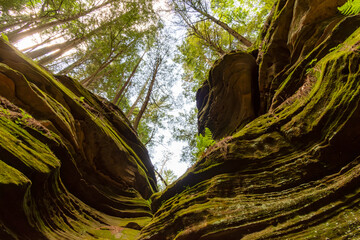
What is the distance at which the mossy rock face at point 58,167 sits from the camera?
361 centimetres

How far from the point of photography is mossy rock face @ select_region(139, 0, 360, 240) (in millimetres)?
2516

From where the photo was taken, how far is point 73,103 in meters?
7.10

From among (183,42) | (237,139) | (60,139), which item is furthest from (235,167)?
(183,42)

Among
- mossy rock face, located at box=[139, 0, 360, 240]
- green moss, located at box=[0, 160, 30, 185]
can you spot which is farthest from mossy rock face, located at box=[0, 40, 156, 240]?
mossy rock face, located at box=[139, 0, 360, 240]

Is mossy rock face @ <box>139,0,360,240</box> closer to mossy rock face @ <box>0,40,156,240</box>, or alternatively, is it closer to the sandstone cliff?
the sandstone cliff

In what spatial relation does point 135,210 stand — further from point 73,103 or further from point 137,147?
point 73,103

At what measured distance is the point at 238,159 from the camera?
409cm

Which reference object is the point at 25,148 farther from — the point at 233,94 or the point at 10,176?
the point at 233,94

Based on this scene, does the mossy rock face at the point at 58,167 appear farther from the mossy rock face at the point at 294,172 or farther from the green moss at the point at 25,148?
the mossy rock face at the point at 294,172

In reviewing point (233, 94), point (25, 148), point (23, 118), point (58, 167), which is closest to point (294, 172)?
point (233, 94)

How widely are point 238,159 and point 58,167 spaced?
467 cm

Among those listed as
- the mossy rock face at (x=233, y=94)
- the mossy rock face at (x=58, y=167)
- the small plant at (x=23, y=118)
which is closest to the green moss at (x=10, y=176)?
the mossy rock face at (x=58, y=167)

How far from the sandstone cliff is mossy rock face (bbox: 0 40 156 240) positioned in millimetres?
31

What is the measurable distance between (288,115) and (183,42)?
14.6 metres
